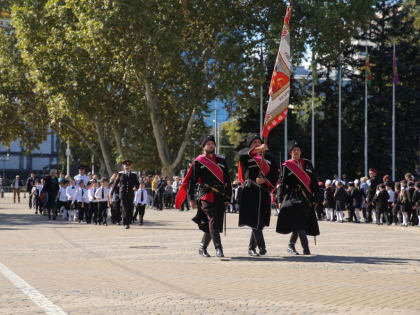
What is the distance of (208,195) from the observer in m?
12.6

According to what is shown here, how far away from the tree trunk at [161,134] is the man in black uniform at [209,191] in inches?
1145

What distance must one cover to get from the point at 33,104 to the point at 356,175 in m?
25.3

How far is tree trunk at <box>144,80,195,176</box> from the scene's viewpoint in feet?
140

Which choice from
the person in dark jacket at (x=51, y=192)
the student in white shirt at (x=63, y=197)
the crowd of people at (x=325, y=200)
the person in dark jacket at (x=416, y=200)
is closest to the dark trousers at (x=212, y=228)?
the crowd of people at (x=325, y=200)

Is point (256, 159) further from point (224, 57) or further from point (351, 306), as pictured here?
point (224, 57)

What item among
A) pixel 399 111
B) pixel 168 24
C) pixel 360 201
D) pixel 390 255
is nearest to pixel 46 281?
pixel 390 255

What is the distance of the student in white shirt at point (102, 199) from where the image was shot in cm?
2486

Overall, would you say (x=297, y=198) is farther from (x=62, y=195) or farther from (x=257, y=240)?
(x=62, y=195)

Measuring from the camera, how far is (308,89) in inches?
2393

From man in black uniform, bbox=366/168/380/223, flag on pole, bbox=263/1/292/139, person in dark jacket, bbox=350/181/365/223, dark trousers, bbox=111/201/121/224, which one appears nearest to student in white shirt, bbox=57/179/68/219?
dark trousers, bbox=111/201/121/224

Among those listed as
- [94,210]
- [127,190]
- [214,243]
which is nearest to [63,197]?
[94,210]

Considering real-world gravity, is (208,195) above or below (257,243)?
above

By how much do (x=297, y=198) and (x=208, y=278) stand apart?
3.51 m

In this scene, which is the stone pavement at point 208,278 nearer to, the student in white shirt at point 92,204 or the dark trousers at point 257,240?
the dark trousers at point 257,240
